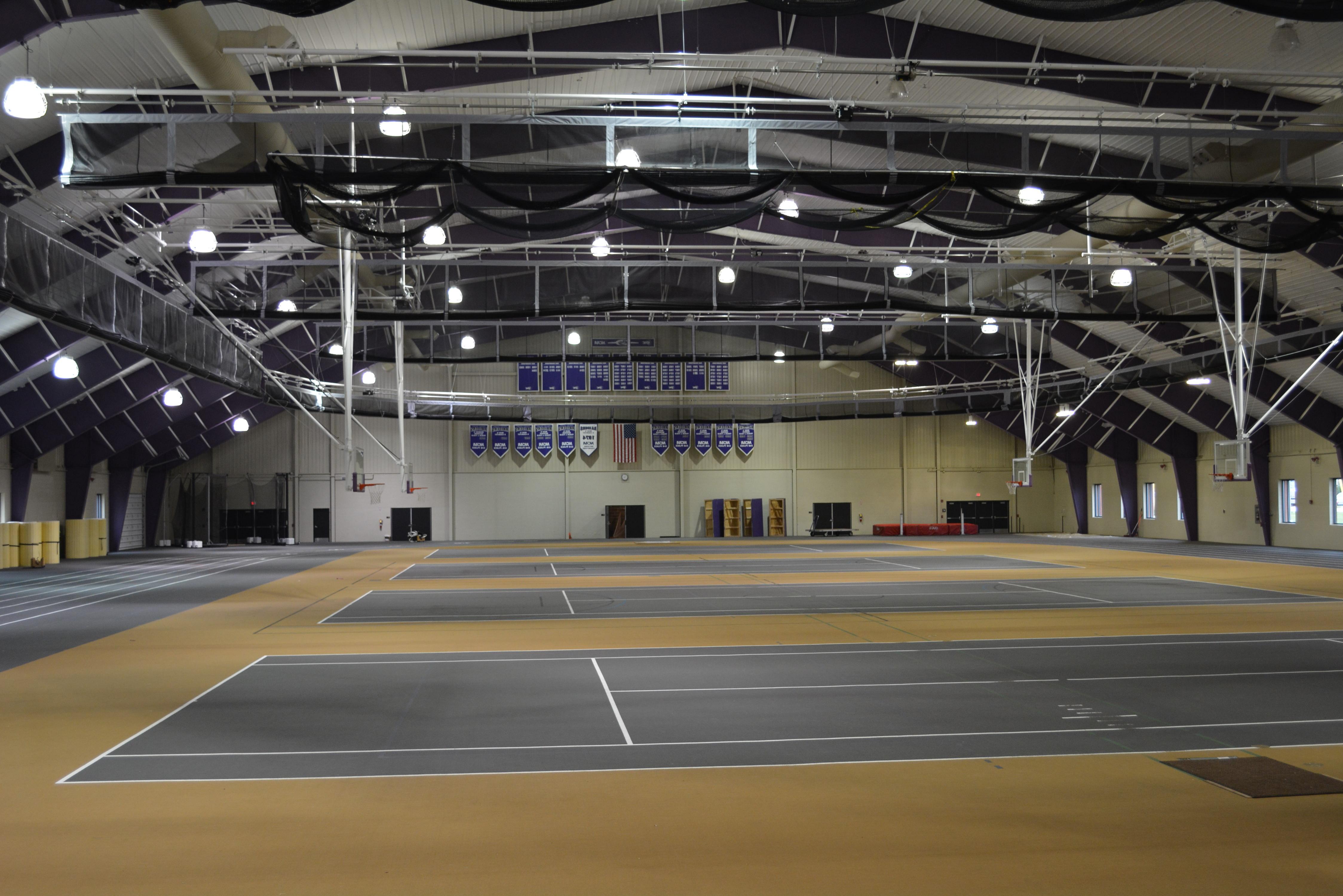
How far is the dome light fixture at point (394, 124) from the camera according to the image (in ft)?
49.9

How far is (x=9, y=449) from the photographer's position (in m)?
36.2

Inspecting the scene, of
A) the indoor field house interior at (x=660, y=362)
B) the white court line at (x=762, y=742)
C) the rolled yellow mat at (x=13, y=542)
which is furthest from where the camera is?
the rolled yellow mat at (x=13, y=542)

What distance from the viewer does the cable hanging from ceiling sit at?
1550 cm

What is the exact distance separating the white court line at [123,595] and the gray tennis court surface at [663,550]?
8.57 m

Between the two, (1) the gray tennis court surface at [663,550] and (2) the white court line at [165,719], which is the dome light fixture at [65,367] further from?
(1) the gray tennis court surface at [663,550]

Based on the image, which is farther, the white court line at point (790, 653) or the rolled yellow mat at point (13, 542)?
the rolled yellow mat at point (13, 542)

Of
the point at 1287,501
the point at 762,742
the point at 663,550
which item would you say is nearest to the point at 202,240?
the point at 762,742

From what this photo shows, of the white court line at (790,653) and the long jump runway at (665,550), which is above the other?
the long jump runway at (665,550)

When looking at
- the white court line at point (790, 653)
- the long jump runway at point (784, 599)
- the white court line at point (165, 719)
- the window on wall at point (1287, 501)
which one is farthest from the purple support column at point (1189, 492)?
the white court line at point (165, 719)

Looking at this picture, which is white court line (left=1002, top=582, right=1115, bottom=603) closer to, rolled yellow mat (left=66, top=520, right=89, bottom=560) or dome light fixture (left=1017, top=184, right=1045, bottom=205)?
dome light fixture (left=1017, top=184, right=1045, bottom=205)

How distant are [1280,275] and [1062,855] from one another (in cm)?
3001

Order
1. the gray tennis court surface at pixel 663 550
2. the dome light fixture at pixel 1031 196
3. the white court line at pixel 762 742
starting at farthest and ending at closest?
1. the gray tennis court surface at pixel 663 550
2. the dome light fixture at pixel 1031 196
3. the white court line at pixel 762 742

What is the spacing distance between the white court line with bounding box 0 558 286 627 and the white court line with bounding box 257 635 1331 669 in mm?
8609

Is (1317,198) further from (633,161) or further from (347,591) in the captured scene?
(347,591)
